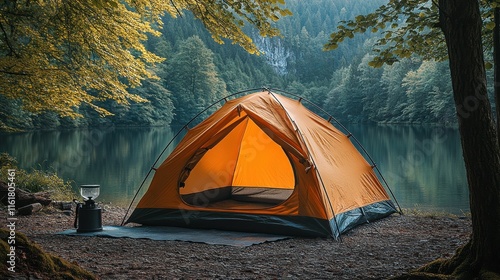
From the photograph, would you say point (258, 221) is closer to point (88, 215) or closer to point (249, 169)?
point (88, 215)

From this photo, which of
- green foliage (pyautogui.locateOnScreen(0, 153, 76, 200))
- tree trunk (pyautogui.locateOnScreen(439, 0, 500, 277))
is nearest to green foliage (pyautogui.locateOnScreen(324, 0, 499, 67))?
tree trunk (pyautogui.locateOnScreen(439, 0, 500, 277))

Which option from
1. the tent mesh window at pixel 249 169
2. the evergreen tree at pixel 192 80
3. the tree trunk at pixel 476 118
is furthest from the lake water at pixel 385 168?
the evergreen tree at pixel 192 80

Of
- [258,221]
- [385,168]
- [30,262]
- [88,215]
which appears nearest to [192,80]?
[385,168]

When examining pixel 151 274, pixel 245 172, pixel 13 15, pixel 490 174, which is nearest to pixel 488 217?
pixel 490 174

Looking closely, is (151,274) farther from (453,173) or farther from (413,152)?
(413,152)

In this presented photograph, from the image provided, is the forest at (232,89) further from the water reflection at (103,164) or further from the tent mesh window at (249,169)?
the tent mesh window at (249,169)

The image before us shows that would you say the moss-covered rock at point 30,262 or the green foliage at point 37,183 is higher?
the green foliage at point 37,183

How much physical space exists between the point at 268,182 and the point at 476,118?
6.08 m

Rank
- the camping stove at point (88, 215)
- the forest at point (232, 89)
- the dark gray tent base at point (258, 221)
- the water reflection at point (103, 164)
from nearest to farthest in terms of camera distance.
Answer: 1. the dark gray tent base at point (258, 221)
2. the camping stove at point (88, 215)
3. the water reflection at point (103, 164)
4. the forest at point (232, 89)

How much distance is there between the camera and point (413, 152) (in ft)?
84.9

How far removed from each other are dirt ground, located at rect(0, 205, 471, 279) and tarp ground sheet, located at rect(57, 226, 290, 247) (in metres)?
0.19

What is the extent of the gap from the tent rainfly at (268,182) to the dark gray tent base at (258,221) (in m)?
0.01

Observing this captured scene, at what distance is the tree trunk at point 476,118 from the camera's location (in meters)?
3.51

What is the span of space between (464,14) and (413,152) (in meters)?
23.4
